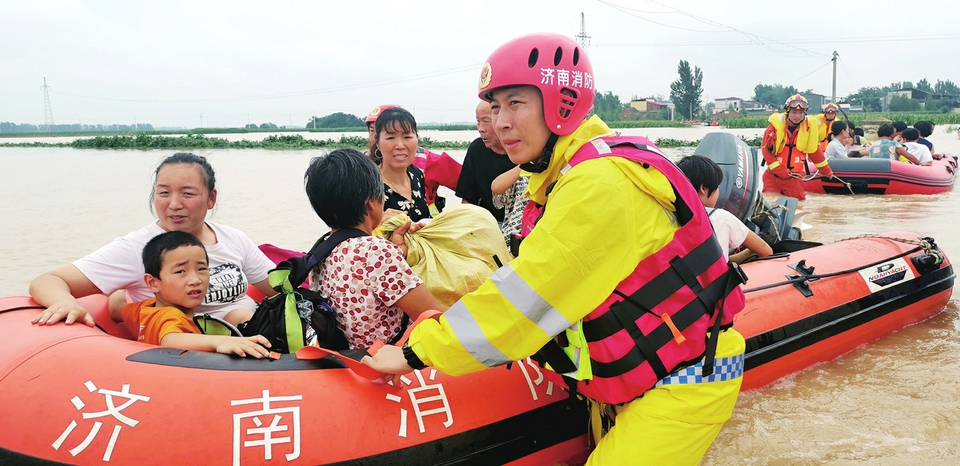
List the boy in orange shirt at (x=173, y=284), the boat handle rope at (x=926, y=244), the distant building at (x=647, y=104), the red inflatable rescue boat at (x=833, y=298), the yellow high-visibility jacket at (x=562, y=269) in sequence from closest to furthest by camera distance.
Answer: the yellow high-visibility jacket at (x=562, y=269) → the boy in orange shirt at (x=173, y=284) → the red inflatable rescue boat at (x=833, y=298) → the boat handle rope at (x=926, y=244) → the distant building at (x=647, y=104)

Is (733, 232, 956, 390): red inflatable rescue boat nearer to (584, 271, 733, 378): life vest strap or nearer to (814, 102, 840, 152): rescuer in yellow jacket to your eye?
(584, 271, 733, 378): life vest strap

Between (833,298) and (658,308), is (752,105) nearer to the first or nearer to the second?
(833,298)

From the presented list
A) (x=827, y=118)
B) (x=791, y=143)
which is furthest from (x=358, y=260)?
(x=827, y=118)

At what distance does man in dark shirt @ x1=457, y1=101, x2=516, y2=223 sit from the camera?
11.8ft

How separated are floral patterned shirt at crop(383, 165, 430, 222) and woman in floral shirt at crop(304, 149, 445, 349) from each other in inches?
48.9

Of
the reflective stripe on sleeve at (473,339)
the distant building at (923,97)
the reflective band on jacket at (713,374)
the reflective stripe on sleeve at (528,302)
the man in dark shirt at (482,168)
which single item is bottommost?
the reflective band on jacket at (713,374)

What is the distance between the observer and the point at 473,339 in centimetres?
165

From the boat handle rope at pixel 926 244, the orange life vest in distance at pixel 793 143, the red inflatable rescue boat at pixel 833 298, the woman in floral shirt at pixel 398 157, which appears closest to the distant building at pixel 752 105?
the orange life vest in distance at pixel 793 143

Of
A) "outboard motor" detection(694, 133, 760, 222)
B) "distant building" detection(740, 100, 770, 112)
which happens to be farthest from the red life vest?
"distant building" detection(740, 100, 770, 112)

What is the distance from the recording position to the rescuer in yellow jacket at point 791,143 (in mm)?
7859

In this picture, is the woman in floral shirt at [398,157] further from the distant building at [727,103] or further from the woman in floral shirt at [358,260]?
the distant building at [727,103]

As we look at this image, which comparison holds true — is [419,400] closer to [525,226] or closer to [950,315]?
[525,226]

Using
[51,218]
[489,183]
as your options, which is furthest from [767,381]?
[51,218]

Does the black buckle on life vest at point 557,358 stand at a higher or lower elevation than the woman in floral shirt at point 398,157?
lower
